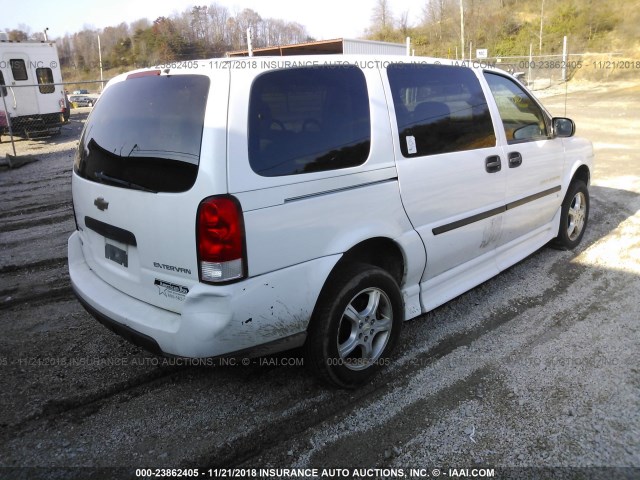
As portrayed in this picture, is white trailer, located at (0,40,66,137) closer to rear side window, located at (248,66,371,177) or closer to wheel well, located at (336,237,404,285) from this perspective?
rear side window, located at (248,66,371,177)

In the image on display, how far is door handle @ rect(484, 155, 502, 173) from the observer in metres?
3.63

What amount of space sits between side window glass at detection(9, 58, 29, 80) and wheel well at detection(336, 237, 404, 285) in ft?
61.5

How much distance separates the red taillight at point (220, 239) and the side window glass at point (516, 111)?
8.69 feet

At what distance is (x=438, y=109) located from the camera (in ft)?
11.0

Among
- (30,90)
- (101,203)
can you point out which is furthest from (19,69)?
(101,203)

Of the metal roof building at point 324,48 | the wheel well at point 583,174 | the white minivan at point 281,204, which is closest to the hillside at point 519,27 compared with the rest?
the metal roof building at point 324,48

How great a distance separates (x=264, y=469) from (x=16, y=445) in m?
1.33

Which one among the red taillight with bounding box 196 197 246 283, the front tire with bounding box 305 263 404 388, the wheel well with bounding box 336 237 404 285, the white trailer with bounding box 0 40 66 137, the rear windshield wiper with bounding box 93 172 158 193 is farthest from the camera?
the white trailer with bounding box 0 40 66 137

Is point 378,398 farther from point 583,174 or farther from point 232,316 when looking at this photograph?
point 583,174

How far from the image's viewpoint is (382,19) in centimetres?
6869

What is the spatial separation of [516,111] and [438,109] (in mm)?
1211

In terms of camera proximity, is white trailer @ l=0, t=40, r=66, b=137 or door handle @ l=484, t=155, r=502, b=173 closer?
door handle @ l=484, t=155, r=502, b=173

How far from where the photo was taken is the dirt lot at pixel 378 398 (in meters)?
2.40

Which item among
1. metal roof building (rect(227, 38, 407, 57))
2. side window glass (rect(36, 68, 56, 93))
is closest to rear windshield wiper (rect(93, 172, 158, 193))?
metal roof building (rect(227, 38, 407, 57))
